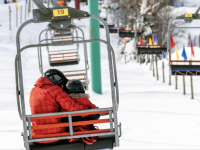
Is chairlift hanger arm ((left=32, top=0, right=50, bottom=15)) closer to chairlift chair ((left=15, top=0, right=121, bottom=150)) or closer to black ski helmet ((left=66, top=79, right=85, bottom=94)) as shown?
chairlift chair ((left=15, top=0, right=121, bottom=150))

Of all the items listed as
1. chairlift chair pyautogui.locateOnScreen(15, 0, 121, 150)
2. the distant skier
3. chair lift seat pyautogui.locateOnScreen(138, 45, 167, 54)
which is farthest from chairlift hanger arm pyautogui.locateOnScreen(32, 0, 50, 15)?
chair lift seat pyautogui.locateOnScreen(138, 45, 167, 54)

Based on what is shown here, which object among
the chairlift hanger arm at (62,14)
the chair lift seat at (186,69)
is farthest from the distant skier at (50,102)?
the chair lift seat at (186,69)

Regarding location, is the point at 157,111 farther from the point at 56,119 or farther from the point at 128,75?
the point at 128,75

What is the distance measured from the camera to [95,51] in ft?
22.3

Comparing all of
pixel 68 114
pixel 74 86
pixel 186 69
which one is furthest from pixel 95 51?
pixel 68 114

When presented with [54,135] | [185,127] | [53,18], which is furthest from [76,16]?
[185,127]

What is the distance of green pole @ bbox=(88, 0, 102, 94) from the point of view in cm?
667

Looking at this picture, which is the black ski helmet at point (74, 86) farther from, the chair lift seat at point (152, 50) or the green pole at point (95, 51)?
the chair lift seat at point (152, 50)

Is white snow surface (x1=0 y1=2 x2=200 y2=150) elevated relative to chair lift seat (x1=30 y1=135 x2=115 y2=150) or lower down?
lower down

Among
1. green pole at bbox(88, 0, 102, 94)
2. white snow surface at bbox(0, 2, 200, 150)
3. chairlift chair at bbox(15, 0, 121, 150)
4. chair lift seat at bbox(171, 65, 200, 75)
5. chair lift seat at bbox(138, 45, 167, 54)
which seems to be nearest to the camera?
chairlift chair at bbox(15, 0, 121, 150)

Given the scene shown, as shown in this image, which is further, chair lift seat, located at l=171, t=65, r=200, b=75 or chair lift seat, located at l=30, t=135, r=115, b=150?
chair lift seat, located at l=171, t=65, r=200, b=75

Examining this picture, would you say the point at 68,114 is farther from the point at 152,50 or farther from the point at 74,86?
the point at 152,50

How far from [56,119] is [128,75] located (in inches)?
309

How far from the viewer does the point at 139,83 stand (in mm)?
8430
